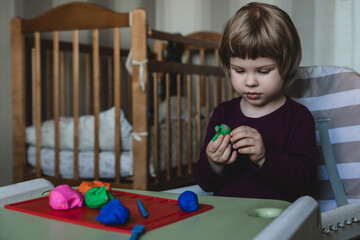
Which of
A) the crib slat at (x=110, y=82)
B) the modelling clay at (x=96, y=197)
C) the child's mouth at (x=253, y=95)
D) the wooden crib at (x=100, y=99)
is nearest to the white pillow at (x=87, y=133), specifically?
the wooden crib at (x=100, y=99)

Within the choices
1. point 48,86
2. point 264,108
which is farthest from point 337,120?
point 48,86

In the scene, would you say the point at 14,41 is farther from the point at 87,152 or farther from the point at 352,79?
the point at 352,79

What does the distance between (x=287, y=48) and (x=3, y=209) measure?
2.11 feet

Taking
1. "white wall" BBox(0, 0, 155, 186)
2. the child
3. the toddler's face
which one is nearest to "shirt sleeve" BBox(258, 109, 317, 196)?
the child

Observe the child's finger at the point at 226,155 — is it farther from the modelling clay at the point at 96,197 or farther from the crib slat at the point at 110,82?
the crib slat at the point at 110,82

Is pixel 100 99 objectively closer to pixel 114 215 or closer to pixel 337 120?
pixel 337 120

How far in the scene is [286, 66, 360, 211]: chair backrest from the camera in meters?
1.02

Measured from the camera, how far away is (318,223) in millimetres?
623

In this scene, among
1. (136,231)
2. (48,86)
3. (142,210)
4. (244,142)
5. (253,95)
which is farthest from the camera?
(48,86)

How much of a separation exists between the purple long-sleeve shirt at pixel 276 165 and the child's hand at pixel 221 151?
0.20 ft

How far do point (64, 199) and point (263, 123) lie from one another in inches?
20.1

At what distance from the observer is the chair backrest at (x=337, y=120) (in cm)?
102

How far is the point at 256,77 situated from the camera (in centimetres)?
92

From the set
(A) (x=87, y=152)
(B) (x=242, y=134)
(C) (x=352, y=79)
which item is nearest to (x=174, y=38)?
(A) (x=87, y=152)
